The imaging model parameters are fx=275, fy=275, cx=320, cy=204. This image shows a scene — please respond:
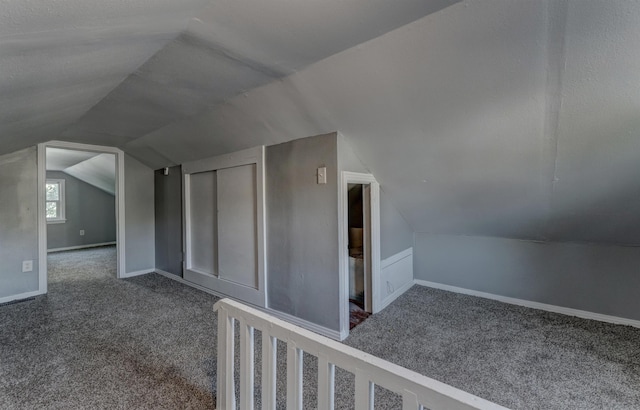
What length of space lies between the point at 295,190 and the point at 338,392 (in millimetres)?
1581

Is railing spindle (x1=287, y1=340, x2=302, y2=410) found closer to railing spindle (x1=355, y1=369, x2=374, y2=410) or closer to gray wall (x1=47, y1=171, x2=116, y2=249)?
railing spindle (x1=355, y1=369, x2=374, y2=410)

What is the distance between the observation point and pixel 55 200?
6234 mm

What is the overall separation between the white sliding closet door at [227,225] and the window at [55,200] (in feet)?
15.3

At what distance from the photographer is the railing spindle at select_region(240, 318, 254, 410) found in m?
1.24

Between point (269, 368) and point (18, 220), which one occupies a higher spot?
point (18, 220)

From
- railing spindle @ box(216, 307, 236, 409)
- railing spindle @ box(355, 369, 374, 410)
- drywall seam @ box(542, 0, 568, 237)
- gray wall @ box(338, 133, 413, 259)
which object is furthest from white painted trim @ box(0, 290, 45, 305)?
drywall seam @ box(542, 0, 568, 237)

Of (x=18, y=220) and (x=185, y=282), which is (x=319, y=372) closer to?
(x=185, y=282)

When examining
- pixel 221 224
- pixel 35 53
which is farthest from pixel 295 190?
pixel 35 53

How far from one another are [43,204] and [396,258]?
174 inches

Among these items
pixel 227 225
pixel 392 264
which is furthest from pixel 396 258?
pixel 227 225

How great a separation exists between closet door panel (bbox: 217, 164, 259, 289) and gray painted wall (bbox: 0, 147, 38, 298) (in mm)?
2306

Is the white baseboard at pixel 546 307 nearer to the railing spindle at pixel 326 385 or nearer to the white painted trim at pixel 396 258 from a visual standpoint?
the white painted trim at pixel 396 258

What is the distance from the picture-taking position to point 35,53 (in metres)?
0.96

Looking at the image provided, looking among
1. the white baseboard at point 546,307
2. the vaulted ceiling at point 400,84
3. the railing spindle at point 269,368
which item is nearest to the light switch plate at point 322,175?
the vaulted ceiling at point 400,84
